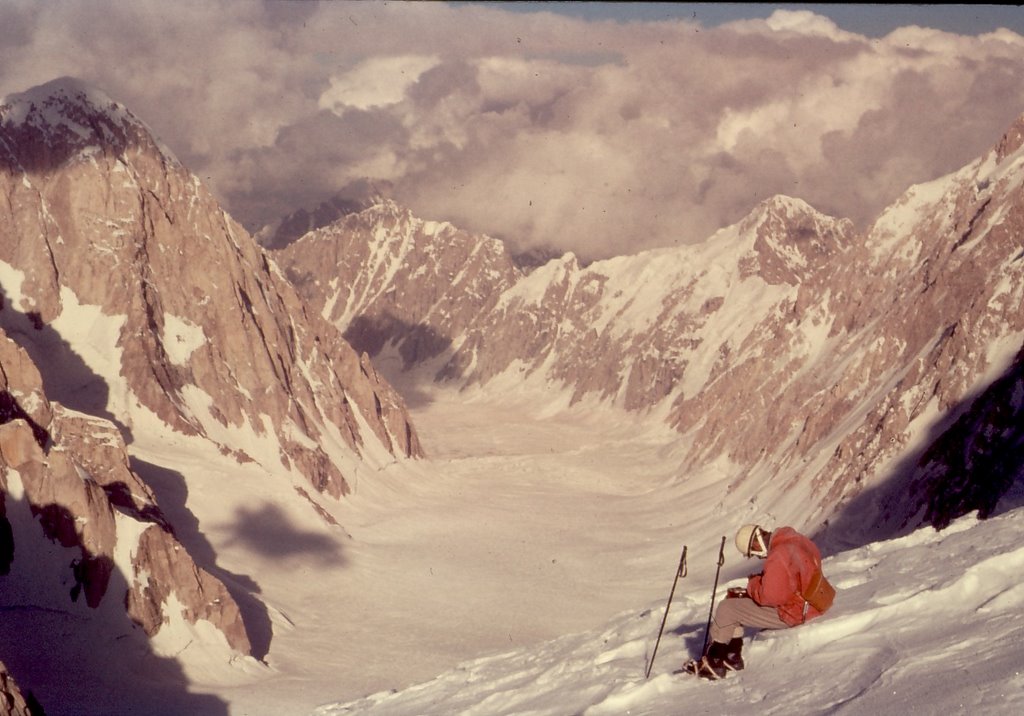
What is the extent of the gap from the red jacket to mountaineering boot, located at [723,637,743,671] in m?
0.77

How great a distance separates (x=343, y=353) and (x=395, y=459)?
2057 cm

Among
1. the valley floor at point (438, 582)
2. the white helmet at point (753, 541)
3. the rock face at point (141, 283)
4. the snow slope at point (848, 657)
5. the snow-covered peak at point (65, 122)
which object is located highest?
the snow-covered peak at point (65, 122)

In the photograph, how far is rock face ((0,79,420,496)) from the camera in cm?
12912

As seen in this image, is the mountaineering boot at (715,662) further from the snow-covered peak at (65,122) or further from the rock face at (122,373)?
the snow-covered peak at (65,122)

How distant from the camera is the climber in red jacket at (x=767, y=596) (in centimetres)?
1802

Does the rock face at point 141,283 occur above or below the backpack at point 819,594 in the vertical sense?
above

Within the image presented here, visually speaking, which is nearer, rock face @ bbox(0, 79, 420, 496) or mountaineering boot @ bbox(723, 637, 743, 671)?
mountaineering boot @ bbox(723, 637, 743, 671)

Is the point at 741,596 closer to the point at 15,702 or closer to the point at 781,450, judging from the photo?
the point at 15,702

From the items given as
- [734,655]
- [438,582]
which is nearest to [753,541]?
[734,655]

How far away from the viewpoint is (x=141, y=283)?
139 meters

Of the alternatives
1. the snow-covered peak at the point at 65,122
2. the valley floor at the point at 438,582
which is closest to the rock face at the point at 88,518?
the valley floor at the point at 438,582

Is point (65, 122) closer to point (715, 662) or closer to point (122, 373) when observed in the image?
point (122, 373)

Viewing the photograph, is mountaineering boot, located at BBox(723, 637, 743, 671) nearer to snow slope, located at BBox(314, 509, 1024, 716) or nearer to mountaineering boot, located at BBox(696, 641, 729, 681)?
mountaineering boot, located at BBox(696, 641, 729, 681)

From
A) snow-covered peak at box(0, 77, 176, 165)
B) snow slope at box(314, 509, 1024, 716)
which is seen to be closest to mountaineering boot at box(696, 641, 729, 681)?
snow slope at box(314, 509, 1024, 716)
